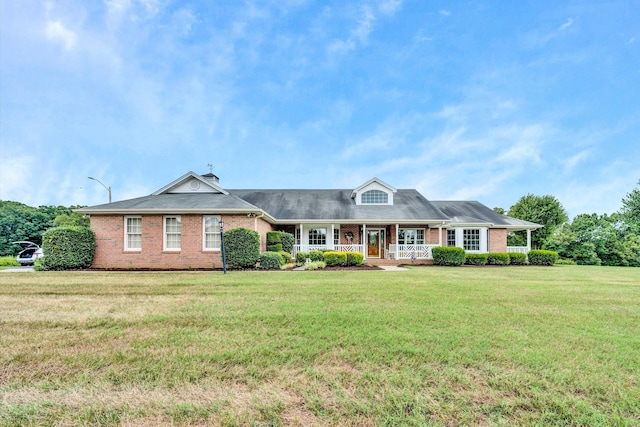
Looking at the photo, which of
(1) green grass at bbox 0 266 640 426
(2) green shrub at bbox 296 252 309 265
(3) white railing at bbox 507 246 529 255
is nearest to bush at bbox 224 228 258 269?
(2) green shrub at bbox 296 252 309 265

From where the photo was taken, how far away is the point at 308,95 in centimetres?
2155

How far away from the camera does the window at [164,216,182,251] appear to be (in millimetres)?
14281

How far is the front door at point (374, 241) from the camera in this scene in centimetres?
2005

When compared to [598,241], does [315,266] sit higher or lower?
lower

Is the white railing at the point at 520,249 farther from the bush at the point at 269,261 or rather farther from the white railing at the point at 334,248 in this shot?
the bush at the point at 269,261

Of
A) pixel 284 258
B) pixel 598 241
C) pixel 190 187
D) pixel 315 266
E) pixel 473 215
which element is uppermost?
pixel 190 187

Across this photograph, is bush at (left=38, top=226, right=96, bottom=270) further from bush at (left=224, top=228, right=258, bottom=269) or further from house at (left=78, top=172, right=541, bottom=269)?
bush at (left=224, top=228, right=258, bottom=269)

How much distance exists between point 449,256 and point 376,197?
21.6 ft

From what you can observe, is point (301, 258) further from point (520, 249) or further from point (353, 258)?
point (520, 249)

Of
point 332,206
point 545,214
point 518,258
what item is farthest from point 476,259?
point 545,214

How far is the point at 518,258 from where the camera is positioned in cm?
1805

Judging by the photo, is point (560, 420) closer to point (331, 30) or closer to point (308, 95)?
point (331, 30)

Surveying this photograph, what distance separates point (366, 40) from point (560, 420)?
1927 centimetres

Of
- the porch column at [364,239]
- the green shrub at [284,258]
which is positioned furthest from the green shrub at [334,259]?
the porch column at [364,239]
